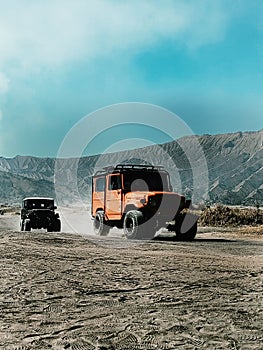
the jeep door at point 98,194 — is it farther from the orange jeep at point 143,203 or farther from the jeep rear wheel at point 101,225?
the jeep rear wheel at point 101,225

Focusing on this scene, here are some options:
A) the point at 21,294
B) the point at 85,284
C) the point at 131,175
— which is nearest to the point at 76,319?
the point at 21,294

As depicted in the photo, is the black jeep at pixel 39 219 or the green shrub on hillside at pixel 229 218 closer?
the black jeep at pixel 39 219

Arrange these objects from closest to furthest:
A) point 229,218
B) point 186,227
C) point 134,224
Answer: point 134,224
point 186,227
point 229,218

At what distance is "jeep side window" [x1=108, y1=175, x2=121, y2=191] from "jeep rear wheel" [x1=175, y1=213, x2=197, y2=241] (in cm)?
290

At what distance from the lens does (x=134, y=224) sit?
19.2 meters

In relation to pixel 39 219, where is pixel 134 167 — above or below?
above

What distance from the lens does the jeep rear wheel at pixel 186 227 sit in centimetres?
2017

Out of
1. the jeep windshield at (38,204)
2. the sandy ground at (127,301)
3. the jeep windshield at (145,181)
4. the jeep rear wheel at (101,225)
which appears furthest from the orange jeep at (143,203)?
the sandy ground at (127,301)

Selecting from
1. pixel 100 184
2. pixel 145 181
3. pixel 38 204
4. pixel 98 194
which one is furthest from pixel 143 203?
pixel 38 204

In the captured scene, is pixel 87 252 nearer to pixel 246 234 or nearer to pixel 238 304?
pixel 238 304

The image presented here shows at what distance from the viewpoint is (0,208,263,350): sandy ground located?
19.4 ft

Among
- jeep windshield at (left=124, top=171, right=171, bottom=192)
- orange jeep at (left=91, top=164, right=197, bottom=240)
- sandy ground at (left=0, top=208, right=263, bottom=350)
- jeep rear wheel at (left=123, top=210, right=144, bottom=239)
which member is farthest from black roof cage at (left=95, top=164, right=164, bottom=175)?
sandy ground at (left=0, top=208, right=263, bottom=350)

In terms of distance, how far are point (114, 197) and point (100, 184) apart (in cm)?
177

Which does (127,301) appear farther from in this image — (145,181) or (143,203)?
(145,181)
